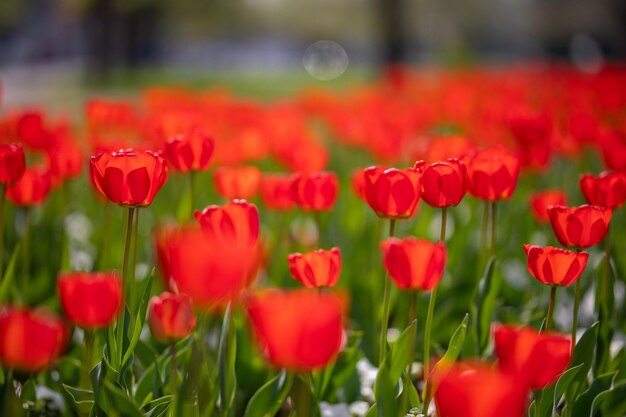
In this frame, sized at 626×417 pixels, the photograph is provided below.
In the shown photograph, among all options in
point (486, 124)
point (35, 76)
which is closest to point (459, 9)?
point (35, 76)

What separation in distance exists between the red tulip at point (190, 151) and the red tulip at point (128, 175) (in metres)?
0.46

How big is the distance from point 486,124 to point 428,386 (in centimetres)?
338

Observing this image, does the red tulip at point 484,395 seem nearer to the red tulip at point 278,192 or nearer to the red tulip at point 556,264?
the red tulip at point 556,264

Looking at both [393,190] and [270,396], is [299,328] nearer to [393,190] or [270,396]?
[393,190]

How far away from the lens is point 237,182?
2.21 meters

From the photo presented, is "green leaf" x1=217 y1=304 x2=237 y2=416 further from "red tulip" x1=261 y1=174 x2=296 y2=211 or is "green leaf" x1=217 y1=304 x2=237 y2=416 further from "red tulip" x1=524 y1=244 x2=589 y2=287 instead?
"red tulip" x1=261 y1=174 x2=296 y2=211

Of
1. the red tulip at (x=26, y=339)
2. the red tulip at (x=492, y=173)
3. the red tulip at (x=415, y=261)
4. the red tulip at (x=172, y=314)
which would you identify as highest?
the red tulip at (x=492, y=173)

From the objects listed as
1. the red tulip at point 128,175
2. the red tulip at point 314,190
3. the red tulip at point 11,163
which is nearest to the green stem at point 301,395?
the red tulip at point 128,175

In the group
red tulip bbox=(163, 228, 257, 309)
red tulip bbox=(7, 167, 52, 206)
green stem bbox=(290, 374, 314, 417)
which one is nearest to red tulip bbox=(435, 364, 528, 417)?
red tulip bbox=(163, 228, 257, 309)

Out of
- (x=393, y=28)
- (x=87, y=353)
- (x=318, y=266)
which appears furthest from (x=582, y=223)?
(x=393, y=28)

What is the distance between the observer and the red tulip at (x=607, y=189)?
1.86m

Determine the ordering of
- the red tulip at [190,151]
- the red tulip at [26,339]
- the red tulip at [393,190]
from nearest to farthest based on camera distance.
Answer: the red tulip at [26,339] → the red tulip at [393,190] → the red tulip at [190,151]

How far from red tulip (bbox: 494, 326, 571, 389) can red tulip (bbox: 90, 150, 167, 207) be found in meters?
0.77

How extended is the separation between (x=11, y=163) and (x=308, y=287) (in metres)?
0.80
